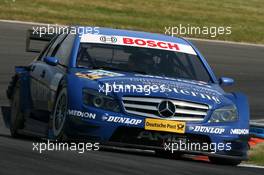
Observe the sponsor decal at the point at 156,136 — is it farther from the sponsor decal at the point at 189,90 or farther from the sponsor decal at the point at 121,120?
the sponsor decal at the point at 189,90

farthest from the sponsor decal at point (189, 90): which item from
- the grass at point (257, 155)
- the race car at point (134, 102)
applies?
the grass at point (257, 155)

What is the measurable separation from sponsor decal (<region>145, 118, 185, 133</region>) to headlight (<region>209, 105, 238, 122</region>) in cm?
36

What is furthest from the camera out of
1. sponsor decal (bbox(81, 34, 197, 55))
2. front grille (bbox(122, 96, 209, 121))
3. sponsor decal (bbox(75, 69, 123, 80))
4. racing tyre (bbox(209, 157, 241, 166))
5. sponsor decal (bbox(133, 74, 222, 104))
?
sponsor decal (bbox(81, 34, 197, 55))

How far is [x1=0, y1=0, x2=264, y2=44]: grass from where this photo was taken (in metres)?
29.4

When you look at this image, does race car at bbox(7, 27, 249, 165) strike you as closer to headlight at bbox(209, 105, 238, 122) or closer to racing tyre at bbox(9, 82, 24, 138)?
headlight at bbox(209, 105, 238, 122)

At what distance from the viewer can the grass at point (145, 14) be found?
29.4 metres

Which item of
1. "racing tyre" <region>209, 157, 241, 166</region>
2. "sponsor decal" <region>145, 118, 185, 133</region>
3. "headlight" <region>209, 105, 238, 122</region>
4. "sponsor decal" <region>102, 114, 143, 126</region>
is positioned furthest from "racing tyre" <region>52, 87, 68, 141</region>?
"racing tyre" <region>209, 157, 241, 166</region>

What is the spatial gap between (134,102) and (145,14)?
77.3 feet

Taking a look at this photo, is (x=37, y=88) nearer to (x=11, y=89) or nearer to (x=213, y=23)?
(x=11, y=89)

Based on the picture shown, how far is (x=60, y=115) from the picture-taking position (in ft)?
31.8

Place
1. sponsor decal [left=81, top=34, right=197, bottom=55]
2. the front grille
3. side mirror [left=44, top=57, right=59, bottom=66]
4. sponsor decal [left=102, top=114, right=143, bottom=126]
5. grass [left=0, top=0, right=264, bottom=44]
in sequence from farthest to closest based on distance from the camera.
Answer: grass [left=0, top=0, right=264, bottom=44] < sponsor decal [left=81, top=34, right=197, bottom=55] < side mirror [left=44, top=57, right=59, bottom=66] < the front grille < sponsor decal [left=102, top=114, right=143, bottom=126]

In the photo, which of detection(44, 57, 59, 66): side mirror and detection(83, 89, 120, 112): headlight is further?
detection(44, 57, 59, 66): side mirror

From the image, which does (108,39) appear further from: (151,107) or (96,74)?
(151,107)

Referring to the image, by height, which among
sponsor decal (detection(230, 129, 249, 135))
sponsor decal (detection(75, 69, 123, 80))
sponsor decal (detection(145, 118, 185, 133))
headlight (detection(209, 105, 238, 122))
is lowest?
sponsor decal (detection(230, 129, 249, 135))
